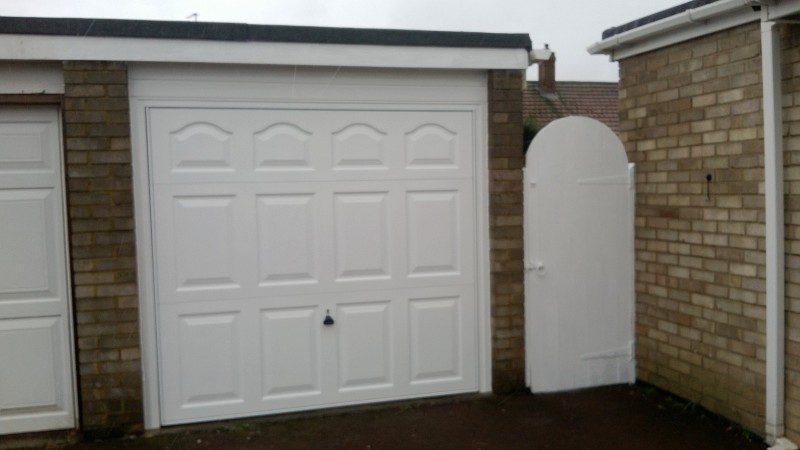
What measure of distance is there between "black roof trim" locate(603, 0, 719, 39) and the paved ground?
2806mm

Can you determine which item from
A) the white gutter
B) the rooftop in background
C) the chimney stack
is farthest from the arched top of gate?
the chimney stack

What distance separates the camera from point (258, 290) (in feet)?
16.5

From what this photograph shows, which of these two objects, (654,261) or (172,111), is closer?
(172,111)

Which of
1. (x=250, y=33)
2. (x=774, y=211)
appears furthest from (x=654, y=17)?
(x=250, y=33)

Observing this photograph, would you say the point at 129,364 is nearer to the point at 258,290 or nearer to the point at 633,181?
the point at 258,290

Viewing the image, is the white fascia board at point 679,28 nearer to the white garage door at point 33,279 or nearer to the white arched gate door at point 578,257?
the white arched gate door at point 578,257

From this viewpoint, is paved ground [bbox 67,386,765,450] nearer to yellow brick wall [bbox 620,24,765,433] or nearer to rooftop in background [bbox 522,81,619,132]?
yellow brick wall [bbox 620,24,765,433]

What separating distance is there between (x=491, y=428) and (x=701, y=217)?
208 cm

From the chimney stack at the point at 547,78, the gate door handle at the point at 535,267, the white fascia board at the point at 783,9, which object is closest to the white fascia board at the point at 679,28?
the white fascia board at the point at 783,9

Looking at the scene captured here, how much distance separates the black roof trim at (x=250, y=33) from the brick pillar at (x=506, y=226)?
0.34 metres

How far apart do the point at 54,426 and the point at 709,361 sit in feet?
14.6

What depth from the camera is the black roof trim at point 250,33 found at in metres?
4.48

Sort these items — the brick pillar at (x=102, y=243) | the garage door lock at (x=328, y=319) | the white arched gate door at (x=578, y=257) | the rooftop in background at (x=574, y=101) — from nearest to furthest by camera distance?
the brick pillar at (x=102, y=243) → the garage door lock at (x=328, y=319) → the white arched gate door at (x=578, y=257) → the rooftop in background at (x=574, y=101)

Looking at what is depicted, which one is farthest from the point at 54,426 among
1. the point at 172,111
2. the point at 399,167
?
the point at 399,167
